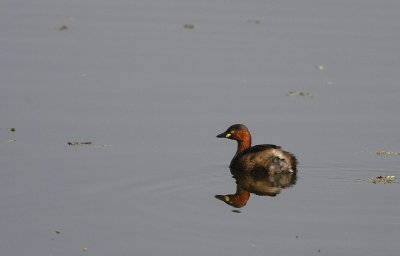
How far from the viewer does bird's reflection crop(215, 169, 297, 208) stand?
502 inches

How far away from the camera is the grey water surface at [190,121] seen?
1124 centimetres

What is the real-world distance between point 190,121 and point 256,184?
7.23ft

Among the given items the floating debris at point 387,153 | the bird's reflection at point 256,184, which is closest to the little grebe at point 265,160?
the bird's reflection at point 256,184

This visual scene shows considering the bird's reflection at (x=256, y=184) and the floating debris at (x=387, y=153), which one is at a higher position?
the floating debris at (x=387, y=153)

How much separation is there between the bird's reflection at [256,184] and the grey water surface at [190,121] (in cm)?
16

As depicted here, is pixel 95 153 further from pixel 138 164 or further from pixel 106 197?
pixel 106 197

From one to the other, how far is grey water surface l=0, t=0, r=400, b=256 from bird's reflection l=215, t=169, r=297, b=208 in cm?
16

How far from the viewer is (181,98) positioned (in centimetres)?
1664

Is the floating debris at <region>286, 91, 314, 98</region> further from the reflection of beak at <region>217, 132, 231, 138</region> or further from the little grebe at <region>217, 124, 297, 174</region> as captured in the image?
the little grebe at <region>217, 124, 297, 174</region>

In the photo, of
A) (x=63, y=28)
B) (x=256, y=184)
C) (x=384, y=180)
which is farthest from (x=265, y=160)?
(x=63, y=28)

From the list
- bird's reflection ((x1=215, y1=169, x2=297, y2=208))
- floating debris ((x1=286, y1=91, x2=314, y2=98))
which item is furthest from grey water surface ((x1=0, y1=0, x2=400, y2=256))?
bird's reflection ((x1=215, y1=169, x2=297, y2=208))

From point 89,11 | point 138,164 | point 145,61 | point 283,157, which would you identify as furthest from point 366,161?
point 89,11

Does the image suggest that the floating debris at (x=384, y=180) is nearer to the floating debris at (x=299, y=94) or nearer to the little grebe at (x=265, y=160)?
the little grebe at (x=265, y=160)

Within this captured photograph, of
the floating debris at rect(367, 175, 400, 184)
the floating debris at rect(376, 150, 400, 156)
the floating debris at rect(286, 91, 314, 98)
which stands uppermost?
the floating debris at rect(286, 91, 314, 98)
